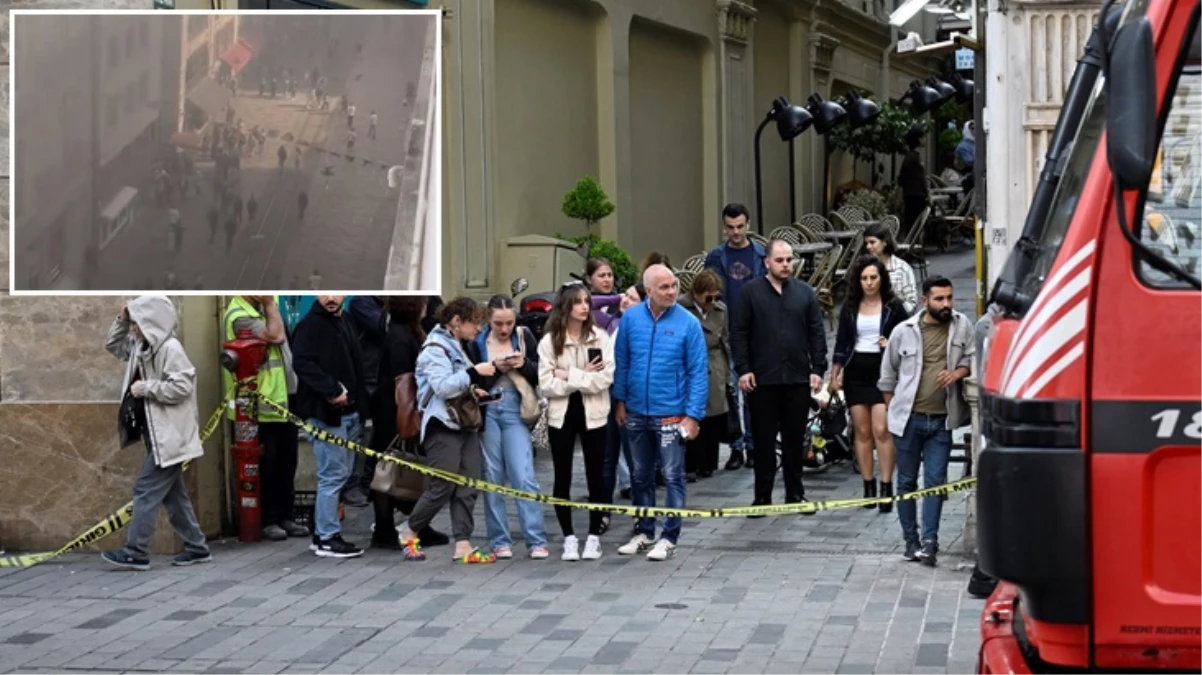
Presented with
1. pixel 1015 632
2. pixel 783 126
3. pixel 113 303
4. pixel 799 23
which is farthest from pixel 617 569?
pixel 799 23

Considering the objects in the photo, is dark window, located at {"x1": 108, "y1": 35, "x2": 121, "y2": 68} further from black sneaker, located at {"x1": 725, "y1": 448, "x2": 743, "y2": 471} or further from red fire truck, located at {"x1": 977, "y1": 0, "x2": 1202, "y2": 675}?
black sneaker, located at {"x1": 725, "y1": 448, "x2": 743, "y2": 471}

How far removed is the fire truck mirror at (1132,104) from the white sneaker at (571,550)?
6.94 meters

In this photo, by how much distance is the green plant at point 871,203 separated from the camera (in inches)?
1150

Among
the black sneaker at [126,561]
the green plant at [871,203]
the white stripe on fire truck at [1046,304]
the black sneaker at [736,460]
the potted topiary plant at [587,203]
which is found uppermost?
the green plant at [871,203]

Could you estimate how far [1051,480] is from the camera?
5344 millimetres

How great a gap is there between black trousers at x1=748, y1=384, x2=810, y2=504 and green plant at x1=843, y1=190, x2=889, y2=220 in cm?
1622

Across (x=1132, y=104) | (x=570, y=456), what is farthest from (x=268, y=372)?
(x=1132, y=104)

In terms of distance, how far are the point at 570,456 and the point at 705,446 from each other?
2947 mm

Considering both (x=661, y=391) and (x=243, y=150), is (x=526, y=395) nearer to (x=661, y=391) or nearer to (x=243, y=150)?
(x=661, y=391)

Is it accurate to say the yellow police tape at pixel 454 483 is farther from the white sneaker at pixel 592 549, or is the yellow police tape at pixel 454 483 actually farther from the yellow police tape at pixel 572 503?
the white sneaker at pixel 592 549

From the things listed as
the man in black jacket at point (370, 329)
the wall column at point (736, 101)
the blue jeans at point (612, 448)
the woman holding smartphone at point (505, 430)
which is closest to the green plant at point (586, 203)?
the wall column at point (736, 101)

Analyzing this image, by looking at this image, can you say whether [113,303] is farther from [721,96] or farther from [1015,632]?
[721,96]

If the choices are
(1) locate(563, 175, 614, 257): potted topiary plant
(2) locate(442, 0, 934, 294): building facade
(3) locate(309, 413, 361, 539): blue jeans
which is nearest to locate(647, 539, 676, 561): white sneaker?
(3) locate(309, 413, 361, 539): blue jeans

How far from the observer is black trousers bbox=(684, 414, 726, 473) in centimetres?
1452
